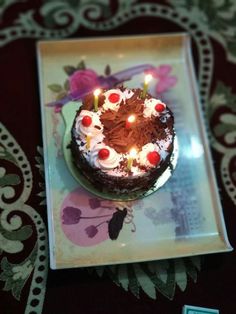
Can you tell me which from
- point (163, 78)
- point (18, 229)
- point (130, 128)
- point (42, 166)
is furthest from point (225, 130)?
point (18, 229)

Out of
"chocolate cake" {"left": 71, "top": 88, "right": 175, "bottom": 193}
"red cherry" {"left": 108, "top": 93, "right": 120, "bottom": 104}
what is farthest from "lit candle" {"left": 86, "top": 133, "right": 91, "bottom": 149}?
"red cherry" {"left": 108, "top": 93, "right": 120, "bottom": 104}

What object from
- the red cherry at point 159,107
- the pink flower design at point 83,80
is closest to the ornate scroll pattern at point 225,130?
the red cherry at point 159,107

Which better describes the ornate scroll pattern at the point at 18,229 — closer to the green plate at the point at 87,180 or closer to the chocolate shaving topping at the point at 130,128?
the green plate at the point at 87,180

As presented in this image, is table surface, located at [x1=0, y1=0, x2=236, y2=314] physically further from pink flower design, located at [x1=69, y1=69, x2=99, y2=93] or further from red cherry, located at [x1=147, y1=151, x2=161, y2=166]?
red cherry, located at [x1=147, y1=151, x2=161, y2=166]

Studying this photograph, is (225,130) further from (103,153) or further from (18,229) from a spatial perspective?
(18,229)

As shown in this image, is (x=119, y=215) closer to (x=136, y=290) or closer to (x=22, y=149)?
(x=136, y=290)

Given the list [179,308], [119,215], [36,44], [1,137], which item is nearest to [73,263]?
[119,215]
